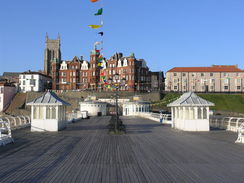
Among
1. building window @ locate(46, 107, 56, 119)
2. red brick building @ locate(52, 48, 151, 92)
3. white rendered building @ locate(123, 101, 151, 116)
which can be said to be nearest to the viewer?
building window @ locate(46, 107, 56, 119)

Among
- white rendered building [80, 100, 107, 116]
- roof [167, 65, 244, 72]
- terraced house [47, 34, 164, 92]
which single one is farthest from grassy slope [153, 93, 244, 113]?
white rendered building [80, 100, 107, 116]

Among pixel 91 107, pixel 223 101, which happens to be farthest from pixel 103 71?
pixel 223 101

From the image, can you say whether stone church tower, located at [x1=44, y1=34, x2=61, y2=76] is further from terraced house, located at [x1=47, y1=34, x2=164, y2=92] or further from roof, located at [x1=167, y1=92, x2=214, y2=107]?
roof, located at [x1=167, y1=92, x2=214, y2=107]

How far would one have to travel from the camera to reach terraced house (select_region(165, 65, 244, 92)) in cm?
10556

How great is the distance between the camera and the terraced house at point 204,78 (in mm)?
105562

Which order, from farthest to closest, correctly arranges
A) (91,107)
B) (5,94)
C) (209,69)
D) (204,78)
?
(209,69), (204,78), (5,94), (91,107)

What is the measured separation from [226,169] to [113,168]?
407 cm

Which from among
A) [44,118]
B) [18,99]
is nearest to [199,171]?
[44,118]

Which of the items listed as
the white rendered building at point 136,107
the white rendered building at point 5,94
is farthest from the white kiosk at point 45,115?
the white rendered building at point 5,94

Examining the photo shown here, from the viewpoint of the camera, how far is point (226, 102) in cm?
8856

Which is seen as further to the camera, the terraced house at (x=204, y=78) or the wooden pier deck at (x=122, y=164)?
the terraced house at (x=204, y=78)

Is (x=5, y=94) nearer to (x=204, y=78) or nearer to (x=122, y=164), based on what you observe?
(x=204, y=78)

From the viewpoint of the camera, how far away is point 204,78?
10644cm

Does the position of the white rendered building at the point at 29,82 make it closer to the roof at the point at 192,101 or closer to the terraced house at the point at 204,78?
the terraced house at the point at 204,78
